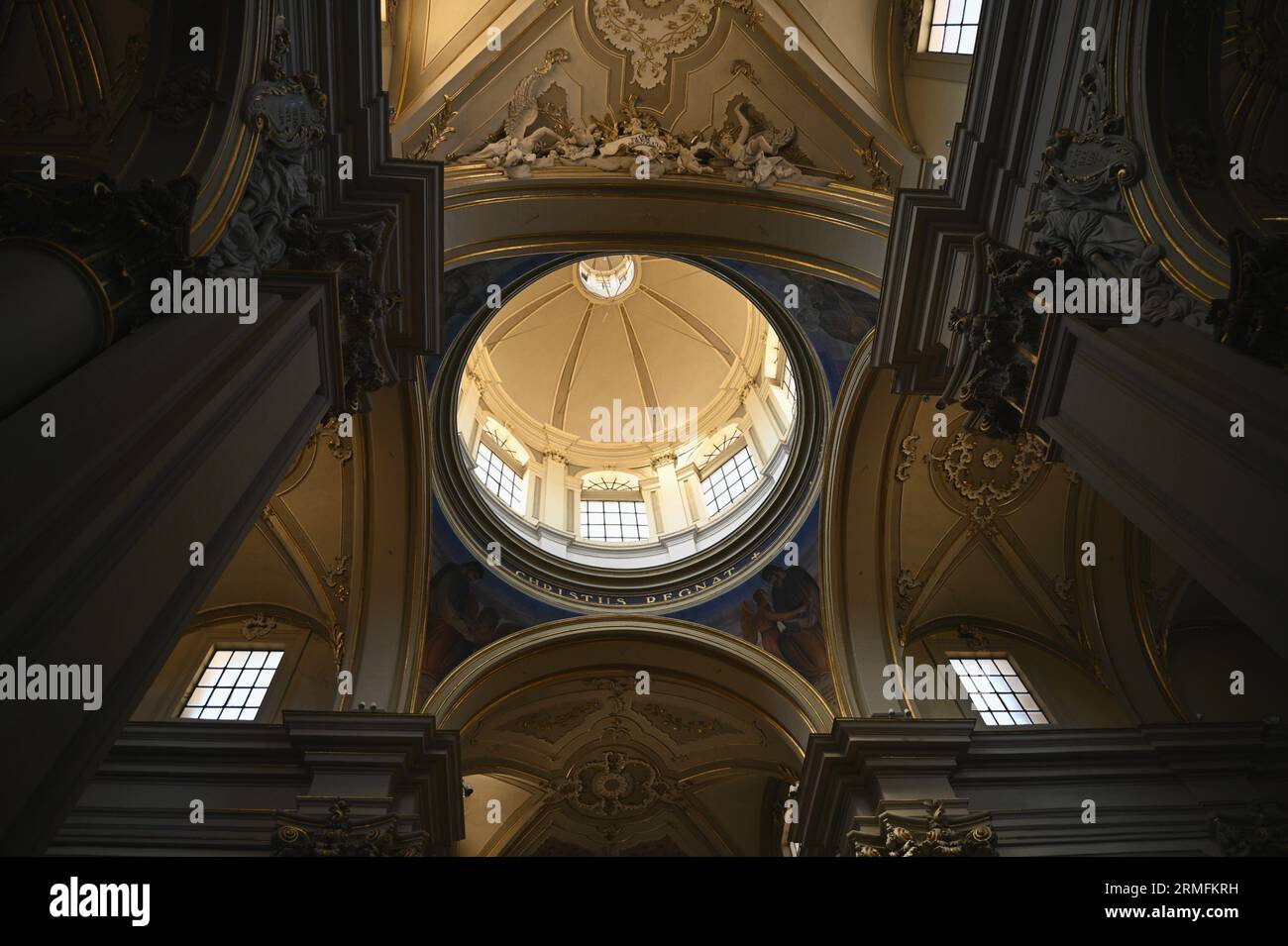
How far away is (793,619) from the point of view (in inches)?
540

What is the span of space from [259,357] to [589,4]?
8287 millimetres

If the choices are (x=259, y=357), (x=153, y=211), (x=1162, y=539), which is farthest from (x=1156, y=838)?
(x=153, y=211)

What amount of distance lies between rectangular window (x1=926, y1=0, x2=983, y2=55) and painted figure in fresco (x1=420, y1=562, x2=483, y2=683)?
9.60 m

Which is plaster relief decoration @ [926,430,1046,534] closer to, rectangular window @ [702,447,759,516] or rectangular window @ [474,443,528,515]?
rectangular window @ [702,447,759,516]

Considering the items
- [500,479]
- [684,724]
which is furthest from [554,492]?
[684,724]

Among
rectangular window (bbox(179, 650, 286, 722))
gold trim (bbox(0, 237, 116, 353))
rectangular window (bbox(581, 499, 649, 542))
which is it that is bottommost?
rectangular window (bbox(179, 650, 286, 722))

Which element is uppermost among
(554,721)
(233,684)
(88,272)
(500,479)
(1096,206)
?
(500,479)

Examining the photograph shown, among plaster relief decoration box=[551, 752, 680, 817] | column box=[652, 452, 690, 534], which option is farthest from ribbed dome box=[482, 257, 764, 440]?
plaster relief decoration box=[551, 752, 680, 817]

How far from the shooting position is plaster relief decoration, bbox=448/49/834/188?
37.3ft

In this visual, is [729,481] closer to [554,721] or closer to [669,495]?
[669,495]

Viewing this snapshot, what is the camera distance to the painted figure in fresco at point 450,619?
12.9 metres

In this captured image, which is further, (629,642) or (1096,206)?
(629,642)

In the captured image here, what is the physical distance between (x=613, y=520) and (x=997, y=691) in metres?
8.26

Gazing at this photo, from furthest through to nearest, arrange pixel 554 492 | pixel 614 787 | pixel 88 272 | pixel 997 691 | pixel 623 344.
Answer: pixel 623 344 → pixel 554 492 → pixel 614 787 → pixel 997 691 → pixel 88 272
